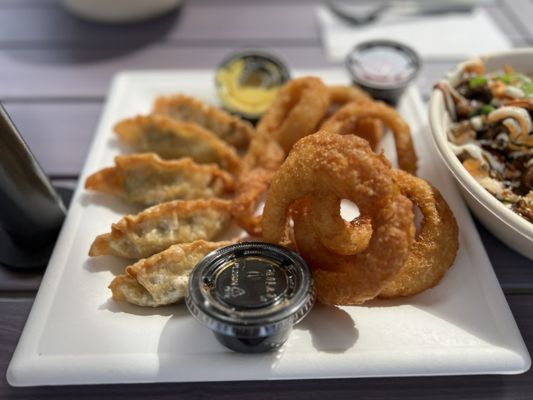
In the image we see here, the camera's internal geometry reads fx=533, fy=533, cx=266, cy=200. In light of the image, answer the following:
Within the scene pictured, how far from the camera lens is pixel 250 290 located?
1.53 meters

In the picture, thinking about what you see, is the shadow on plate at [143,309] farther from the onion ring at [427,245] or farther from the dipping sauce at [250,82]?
the dipping sauce at [250,82]

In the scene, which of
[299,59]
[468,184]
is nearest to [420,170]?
[468,184]

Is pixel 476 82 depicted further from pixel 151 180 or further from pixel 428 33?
pixel 151 180

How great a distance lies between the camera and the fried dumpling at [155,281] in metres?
1.70

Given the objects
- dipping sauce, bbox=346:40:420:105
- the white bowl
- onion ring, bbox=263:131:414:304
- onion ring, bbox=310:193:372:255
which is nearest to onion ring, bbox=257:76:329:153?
dipping sauce, bbox=346:40:420:105

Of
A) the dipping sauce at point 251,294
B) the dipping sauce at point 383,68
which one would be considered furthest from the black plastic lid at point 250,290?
the dipping sauce at point 383,68

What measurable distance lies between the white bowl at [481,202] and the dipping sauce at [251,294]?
26.2 inches

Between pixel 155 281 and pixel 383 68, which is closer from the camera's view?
pixel 155 281

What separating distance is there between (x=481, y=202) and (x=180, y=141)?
125cm

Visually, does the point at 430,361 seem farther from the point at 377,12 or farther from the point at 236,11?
the point at 236,11

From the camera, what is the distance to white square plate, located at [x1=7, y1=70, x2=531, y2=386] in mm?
1517

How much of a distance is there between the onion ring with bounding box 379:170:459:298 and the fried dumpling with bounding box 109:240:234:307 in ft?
2.18

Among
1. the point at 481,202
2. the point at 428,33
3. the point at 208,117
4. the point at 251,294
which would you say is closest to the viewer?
the point at 251,294

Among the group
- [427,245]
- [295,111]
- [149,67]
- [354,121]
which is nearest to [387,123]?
[354,121]
